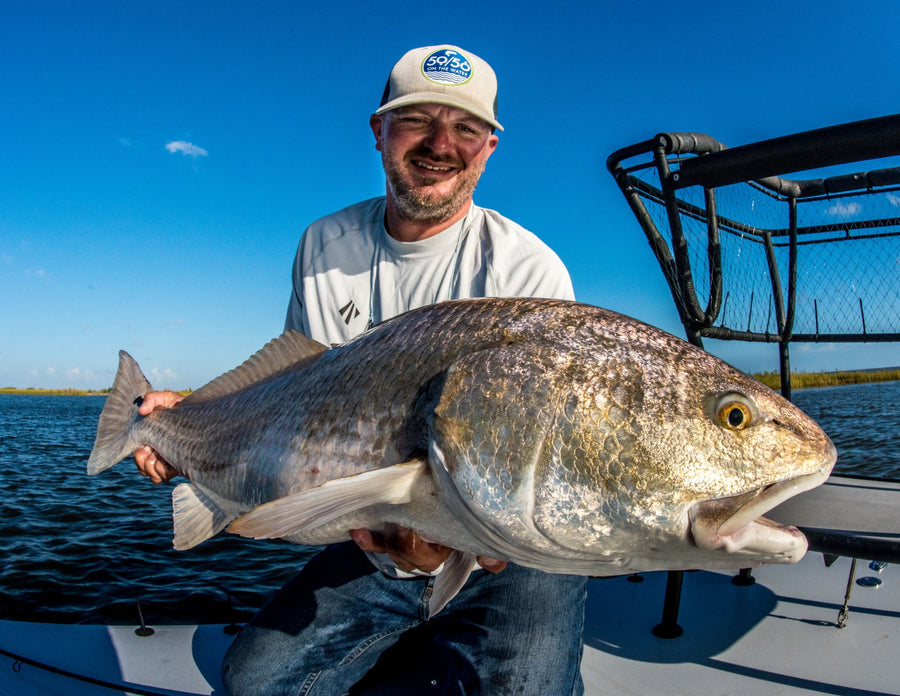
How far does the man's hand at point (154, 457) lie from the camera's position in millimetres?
3314

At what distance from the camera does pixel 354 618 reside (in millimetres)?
2914

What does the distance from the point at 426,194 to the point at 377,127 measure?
2.44 ft

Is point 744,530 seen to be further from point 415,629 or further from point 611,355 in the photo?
point 415,629

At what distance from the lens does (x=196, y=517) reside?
9.29 feet

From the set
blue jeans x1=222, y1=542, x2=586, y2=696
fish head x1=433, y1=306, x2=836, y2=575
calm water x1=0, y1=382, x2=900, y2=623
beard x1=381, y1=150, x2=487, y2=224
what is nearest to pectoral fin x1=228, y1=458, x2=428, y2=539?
fish head x1=433, y1=306, x2=836, y2=575

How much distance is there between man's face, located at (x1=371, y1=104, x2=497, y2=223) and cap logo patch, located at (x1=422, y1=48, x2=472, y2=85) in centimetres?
15

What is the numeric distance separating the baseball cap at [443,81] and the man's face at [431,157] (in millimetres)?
90

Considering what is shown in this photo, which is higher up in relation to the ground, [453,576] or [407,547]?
[407,547]

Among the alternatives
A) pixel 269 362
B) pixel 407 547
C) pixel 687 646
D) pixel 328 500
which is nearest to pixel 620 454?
pixel 328 500

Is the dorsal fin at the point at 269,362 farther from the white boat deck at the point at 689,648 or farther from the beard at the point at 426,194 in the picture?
the white boat deck at the point at 689,648

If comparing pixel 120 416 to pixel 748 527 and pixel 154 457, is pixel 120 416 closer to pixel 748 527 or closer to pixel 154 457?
pixel 154 457

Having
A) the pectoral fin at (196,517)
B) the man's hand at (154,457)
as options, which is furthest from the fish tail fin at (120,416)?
the pectoral fin at (196,517)

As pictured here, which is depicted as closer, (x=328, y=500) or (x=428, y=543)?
(x=328, y=500)

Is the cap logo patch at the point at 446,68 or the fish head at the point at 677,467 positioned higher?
the cap logo patch at the point at 446,68
